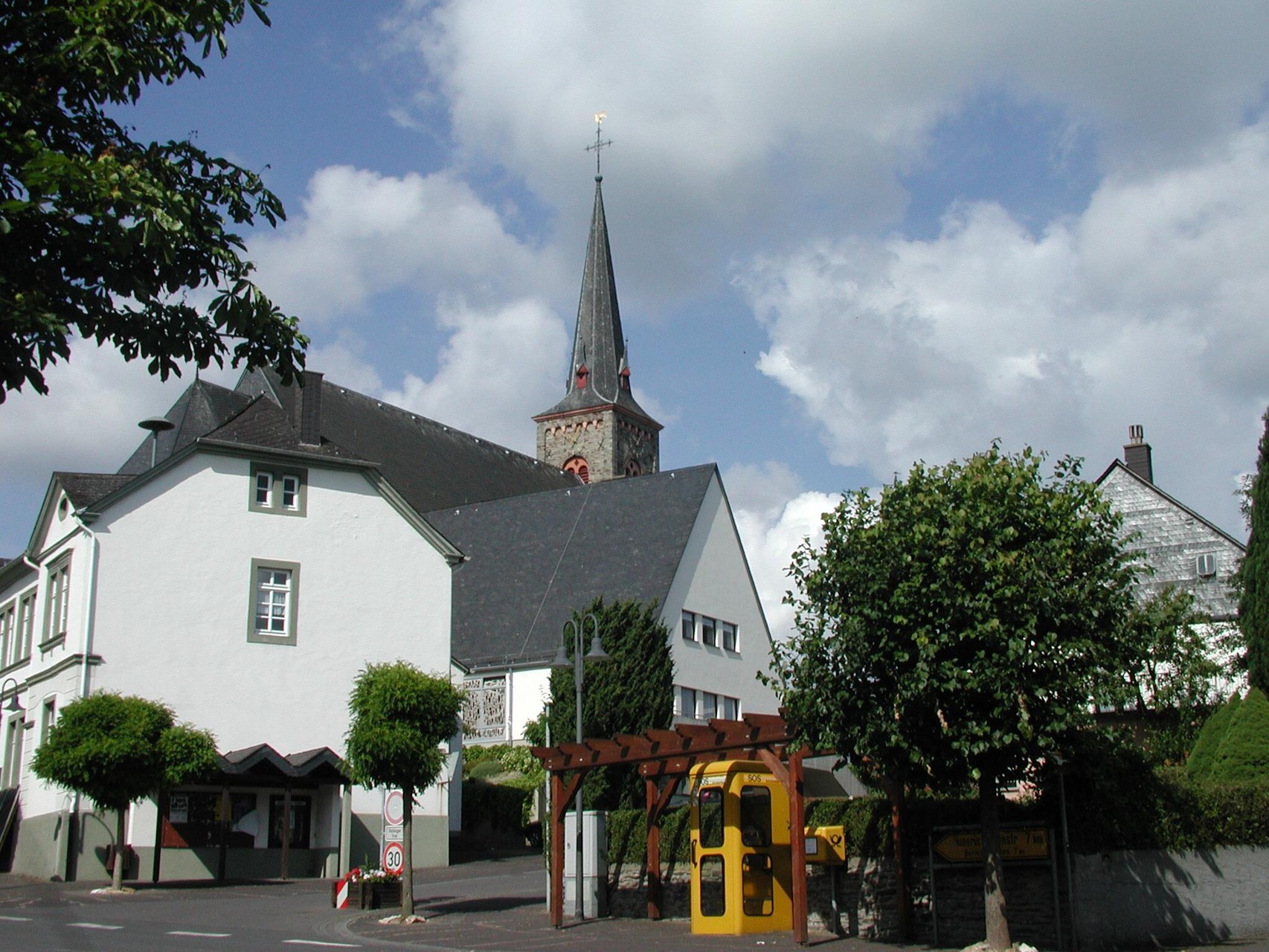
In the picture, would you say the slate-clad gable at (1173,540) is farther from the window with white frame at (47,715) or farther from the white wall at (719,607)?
the window with white frame at (47,715)

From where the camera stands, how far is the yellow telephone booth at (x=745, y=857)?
18.1m

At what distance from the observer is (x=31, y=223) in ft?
21.0

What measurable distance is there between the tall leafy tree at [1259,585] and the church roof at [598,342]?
73.5 metres

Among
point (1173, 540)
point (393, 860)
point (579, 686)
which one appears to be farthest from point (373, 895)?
point (1173, 540)

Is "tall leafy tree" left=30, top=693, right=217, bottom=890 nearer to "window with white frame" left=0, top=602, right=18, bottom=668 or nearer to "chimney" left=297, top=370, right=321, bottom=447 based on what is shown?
"window with white frame" left=0, top=602, right=18, bottom=668

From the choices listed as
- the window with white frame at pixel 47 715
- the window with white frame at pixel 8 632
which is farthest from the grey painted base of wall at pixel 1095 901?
the window with white frame at pixel 8 632

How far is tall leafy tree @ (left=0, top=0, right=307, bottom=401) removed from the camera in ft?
20.3

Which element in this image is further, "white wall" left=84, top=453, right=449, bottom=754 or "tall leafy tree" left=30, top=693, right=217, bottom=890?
"white wall" left=84, top=453, right=449, bottom=754

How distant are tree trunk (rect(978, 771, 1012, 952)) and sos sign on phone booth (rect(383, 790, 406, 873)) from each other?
33.5ft

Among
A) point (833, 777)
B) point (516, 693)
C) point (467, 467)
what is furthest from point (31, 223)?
point (467, 467)

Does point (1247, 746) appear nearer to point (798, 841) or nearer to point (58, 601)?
point (798, 841)

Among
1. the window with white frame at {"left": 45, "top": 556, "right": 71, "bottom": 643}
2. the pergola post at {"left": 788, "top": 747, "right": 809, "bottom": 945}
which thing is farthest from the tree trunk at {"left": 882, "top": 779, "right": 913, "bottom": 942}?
the window with white frame at {"left": 45, "top": 556, "right": 71, "bottom": 643}

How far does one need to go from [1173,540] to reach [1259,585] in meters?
20.0

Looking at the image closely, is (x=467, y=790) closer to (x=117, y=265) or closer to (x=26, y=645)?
(x=26, y=645)
